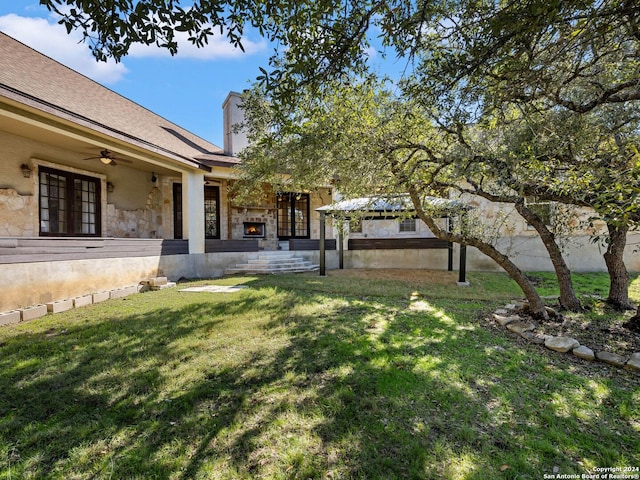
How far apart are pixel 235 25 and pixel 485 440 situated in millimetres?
4295

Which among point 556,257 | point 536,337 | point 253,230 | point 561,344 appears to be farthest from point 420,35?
point 253,230

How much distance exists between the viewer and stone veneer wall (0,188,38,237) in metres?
7.07

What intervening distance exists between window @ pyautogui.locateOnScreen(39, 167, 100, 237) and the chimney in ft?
16.3

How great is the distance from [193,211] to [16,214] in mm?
4116

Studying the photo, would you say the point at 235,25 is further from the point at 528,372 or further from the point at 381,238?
the point at 381,238

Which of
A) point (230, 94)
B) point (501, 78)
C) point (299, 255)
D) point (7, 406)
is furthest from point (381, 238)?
point (7, 406)

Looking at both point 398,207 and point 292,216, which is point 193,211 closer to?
Result: point 292,216

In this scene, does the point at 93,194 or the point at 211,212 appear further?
the point at 211,212

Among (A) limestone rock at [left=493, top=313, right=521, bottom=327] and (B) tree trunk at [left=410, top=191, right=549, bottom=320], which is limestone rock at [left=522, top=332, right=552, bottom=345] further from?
(B) tree trunk at [left=410, top=191, right=549, bottom=320]

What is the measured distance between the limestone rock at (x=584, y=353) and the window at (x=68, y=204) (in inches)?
449

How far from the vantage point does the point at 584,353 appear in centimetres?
371

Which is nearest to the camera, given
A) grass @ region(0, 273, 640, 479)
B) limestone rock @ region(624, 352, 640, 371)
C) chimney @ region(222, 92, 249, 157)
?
grass @ region(0, 273, 640, 479)

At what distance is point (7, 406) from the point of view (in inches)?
104

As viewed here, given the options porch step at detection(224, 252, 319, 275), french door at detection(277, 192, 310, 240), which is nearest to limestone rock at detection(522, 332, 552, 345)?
porch step at detection(224, 252, 319, 275)
